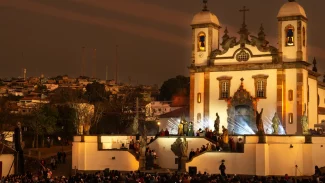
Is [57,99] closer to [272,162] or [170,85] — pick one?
[170,85]

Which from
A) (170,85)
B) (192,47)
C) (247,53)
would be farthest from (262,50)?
(170,85)

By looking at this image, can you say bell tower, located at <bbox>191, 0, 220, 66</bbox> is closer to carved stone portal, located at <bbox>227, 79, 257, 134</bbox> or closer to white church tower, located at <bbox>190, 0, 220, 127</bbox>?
white church tower, located at <bbox>190, 0, 220, 127</bbox>

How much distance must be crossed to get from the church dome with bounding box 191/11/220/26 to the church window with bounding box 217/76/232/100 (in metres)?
5.15

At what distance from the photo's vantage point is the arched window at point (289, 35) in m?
52.1

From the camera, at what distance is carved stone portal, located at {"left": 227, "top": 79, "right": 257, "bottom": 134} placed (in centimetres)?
5228

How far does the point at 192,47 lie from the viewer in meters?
56.2

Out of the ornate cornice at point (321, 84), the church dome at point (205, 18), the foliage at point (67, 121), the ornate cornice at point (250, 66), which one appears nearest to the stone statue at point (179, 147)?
the ornate cornice at point (250, 66)

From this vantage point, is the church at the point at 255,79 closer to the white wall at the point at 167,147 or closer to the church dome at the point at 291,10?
the church dome at the point at 291,10

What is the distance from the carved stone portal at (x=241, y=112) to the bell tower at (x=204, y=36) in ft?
13.8

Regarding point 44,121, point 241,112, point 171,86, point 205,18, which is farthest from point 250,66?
point 171,86

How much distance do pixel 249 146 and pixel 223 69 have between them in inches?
501

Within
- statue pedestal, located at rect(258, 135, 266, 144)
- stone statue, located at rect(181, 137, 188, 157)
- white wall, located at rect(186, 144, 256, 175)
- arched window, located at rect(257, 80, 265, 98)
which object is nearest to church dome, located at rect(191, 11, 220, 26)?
arched window, located at rect(257, 80, 265, 98)

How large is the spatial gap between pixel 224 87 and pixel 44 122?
24.2 metres

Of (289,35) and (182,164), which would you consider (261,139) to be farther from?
(289,35)
